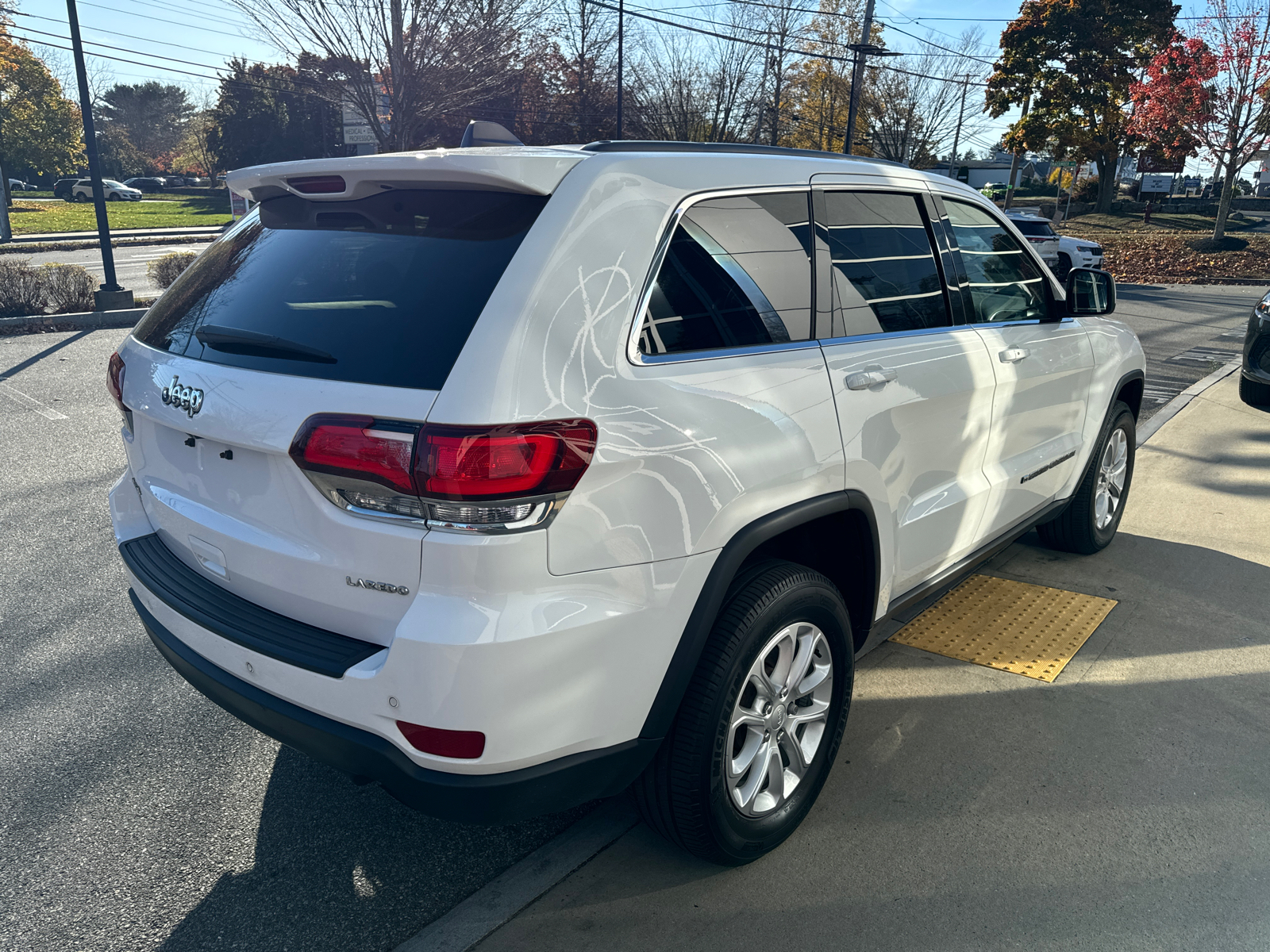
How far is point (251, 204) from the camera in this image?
2.90 meters

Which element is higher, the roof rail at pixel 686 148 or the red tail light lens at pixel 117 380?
the roof rail at pixel 686 148

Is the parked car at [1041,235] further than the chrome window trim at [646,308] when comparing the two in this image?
Yes

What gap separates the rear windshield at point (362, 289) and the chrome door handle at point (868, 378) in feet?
3.48

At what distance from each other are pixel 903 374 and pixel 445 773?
181 centimetres

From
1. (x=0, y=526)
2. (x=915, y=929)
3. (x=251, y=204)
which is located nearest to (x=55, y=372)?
(x=0, y=526)

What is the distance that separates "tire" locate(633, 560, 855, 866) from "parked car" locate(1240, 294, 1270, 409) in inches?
282

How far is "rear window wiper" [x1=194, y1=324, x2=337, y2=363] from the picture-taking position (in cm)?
212

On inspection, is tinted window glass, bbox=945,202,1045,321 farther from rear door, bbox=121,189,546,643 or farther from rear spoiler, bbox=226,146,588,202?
rear door, bbox=121,189,546,643

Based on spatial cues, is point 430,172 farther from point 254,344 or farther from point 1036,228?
point 1036,228

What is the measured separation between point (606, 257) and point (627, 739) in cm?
111

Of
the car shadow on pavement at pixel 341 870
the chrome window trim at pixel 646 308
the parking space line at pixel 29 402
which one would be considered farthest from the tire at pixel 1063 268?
the parking space line at pixel 29 402

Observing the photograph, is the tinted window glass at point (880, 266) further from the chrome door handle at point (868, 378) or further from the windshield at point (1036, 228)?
the windshield at point (1036, 228)

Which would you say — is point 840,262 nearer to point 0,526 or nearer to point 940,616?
point 940,616

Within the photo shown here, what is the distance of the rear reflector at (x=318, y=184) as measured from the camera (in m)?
2.35
